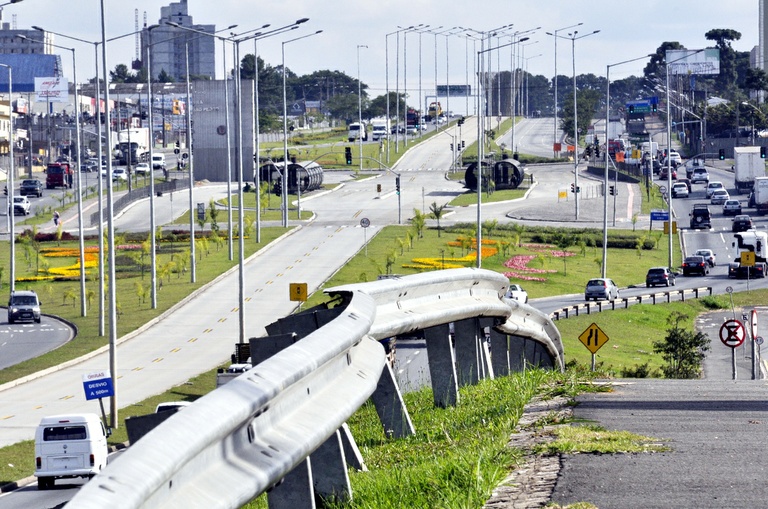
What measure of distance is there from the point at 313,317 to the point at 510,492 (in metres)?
3.15

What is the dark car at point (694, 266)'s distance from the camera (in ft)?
284

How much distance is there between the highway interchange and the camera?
46.1 m

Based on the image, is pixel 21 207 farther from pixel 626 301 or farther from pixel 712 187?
pixel 626 301

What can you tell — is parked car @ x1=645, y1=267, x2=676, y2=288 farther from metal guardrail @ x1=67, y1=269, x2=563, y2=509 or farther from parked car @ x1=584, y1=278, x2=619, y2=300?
metal guardrail @ x1=67, y1=269, x2=563, y2=509

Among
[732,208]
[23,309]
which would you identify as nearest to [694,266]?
[732,208]

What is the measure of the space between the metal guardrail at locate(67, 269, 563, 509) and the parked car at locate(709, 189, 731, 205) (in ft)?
382

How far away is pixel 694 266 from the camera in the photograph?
8688cm

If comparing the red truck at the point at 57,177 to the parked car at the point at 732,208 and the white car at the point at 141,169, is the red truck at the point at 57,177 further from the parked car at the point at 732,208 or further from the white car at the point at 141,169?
the parked car at the point at 732,208

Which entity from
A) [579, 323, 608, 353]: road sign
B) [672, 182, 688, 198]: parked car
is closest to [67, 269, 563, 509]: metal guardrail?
[579, 323, 608, 353]: road sign

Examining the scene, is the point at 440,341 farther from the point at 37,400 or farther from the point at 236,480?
the point at 37,400

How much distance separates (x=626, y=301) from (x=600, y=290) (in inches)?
208

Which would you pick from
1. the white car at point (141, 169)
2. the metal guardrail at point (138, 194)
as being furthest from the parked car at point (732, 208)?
the white car at point (141, 169)

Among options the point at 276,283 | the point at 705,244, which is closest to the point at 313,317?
the point at 276,283

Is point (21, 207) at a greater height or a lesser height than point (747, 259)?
greater
